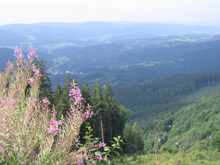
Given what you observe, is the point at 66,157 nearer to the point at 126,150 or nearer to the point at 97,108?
the point at 97,108

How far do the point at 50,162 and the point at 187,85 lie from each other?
572 ft

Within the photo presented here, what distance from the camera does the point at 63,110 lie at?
20.6m

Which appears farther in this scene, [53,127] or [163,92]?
[163,92]

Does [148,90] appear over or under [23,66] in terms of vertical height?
under

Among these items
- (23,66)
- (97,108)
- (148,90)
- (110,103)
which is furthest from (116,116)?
(148,90)

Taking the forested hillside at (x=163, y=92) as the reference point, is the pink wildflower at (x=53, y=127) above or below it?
above

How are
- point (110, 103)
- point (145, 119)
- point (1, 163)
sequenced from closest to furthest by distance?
point (1, 163)
point (110, 103)
point (145, 119)

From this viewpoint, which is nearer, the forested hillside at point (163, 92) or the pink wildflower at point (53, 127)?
the pink wildflower at point (53, 127)

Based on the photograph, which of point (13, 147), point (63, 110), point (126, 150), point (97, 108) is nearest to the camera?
point (13, 147)

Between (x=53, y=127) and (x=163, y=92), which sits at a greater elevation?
(x=53, y=127)

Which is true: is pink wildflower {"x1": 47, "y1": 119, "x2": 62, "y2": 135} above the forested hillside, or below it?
above

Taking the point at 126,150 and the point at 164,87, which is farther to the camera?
the point at 164,87

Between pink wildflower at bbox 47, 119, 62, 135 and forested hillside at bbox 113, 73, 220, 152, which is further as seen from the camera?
forested hillside at bbox 113, 73, 220, 152

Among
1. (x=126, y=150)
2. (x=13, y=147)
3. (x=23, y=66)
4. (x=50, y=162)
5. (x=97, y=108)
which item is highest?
(x=23, y=66)
